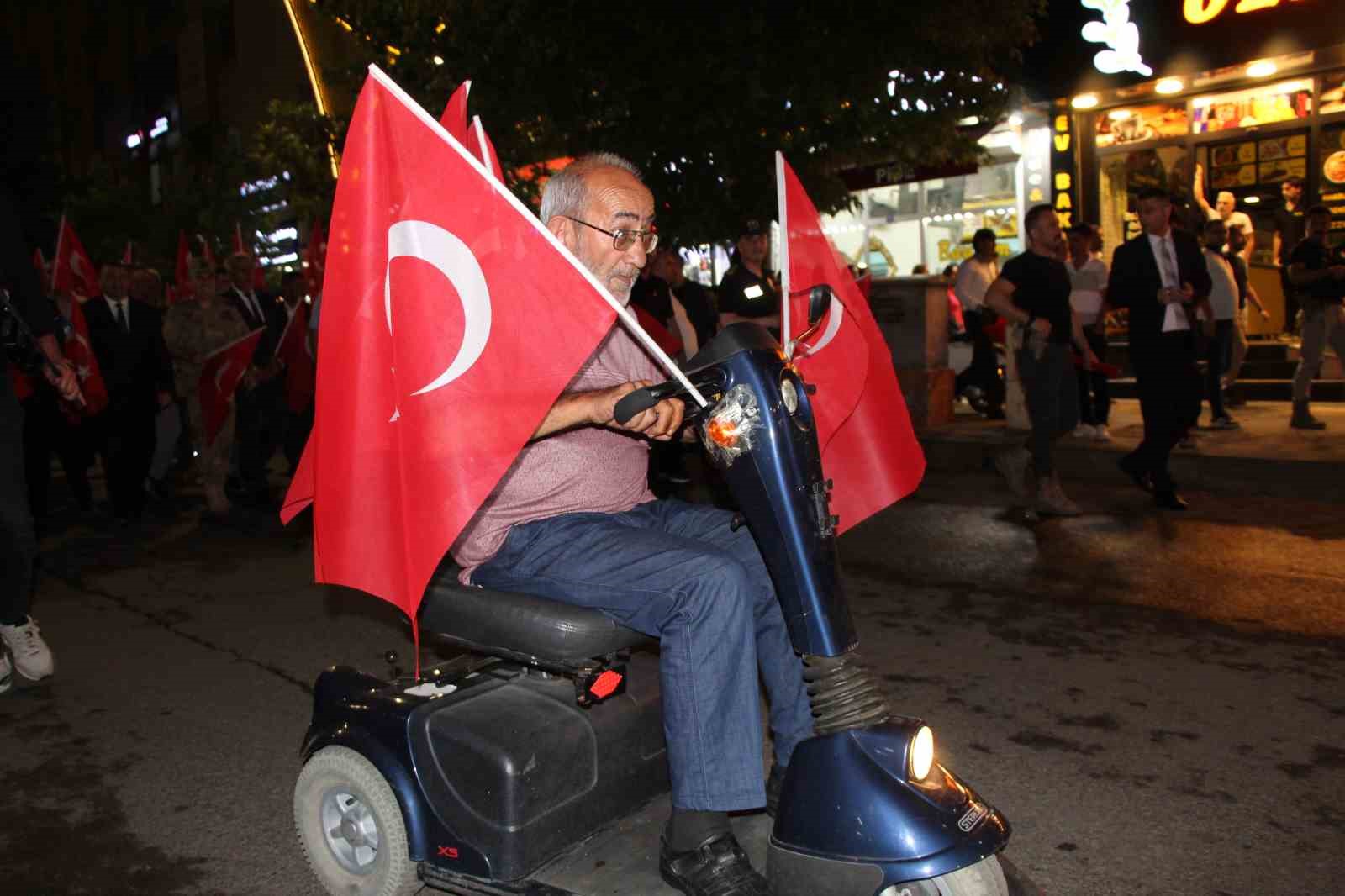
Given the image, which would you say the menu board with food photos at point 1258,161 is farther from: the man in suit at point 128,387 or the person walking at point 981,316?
the man in suit at point 128,387

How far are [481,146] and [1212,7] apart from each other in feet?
41.0

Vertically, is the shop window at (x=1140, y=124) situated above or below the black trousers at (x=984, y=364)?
above

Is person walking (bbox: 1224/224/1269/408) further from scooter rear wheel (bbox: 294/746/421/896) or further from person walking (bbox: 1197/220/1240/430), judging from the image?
scooter rear wheel (bbox: 294/746/421/896)

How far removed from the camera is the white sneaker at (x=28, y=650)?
4.95 meters

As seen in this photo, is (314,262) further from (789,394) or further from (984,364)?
(789,394)

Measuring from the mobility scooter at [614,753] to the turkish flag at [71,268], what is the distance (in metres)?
8.30

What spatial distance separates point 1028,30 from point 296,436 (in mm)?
8673

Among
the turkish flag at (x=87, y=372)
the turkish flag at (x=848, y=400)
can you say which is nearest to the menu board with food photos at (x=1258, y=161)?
the turkish flag at (x=87, y=372)

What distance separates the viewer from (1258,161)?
14.8 metres

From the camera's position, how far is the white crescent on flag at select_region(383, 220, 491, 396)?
2.49 metres

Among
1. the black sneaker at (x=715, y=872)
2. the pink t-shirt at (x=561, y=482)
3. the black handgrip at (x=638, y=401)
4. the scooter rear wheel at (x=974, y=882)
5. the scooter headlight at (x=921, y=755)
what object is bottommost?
the black sneaker at (x=715, y=872)

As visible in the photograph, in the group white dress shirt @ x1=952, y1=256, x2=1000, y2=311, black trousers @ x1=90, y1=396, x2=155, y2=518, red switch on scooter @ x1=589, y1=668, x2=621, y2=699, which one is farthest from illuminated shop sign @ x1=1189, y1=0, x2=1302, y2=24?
red switch on scooter @ x1=589, y1=668, x2=621, y2=699

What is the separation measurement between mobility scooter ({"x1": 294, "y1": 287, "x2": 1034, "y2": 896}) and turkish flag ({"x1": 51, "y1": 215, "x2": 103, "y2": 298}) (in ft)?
27.2

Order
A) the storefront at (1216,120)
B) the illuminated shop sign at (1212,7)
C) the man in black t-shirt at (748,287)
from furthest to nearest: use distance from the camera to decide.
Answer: the storefront at (1216,120), the illuminated shop sign at (1212,7), the man in black t-shirt at (748,287)
